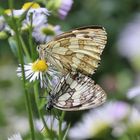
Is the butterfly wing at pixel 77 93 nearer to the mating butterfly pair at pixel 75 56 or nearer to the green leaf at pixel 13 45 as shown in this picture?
the mating butterfly pair at pixel 75 56

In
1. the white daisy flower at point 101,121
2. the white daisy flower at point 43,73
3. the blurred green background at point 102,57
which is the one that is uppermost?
the white daisy flower at point 43,73

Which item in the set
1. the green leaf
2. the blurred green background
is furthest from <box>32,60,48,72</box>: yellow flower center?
the blurred green background

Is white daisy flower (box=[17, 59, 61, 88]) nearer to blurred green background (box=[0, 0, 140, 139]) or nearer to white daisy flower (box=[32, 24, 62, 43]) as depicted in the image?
white daisy flower (box=[32, 24, 62, 43])

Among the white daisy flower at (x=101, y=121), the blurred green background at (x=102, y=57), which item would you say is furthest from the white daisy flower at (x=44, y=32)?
the blurred green background at (x=102, y=57)

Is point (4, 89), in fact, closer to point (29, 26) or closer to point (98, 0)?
point (98, 0)

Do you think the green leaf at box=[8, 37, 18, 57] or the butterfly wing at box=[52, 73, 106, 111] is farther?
the green leaf at box=[8, 37, 18, 57]

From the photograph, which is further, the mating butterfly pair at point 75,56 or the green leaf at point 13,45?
the green leaf at point 13,45

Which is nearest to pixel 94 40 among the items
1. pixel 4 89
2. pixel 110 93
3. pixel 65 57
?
pixel 65 57
